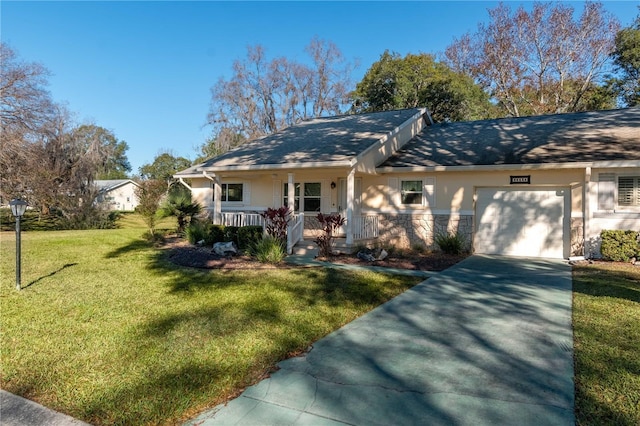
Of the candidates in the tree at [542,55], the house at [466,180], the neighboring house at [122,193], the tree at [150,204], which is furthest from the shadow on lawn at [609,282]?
the neighboring house at [122,193]

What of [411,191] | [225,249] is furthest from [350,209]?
[225,249]

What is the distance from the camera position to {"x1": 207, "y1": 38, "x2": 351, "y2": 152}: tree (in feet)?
117

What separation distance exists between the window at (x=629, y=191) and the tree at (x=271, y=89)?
27224 mm

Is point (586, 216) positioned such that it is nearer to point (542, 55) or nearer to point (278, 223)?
point (278, 223)

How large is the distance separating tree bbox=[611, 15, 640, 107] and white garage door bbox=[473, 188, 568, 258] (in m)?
18.3

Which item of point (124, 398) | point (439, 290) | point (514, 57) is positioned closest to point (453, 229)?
point (439, 290)

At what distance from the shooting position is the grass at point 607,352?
→ 2.98m

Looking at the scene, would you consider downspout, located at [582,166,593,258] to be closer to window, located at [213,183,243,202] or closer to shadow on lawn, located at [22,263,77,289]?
window, located at [213,183,243,202]

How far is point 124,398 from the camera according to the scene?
3201mm

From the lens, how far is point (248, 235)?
11.8 metres

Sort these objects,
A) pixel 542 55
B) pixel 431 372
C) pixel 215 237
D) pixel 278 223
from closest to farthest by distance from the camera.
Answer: pixel 431 372
pixel 278 223
pixel 215 237
pixel 542 55

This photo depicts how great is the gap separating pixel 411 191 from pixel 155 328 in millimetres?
10222

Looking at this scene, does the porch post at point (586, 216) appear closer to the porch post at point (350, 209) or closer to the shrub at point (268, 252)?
the porch post at point (350, 209)

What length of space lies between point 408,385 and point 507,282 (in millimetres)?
5334
